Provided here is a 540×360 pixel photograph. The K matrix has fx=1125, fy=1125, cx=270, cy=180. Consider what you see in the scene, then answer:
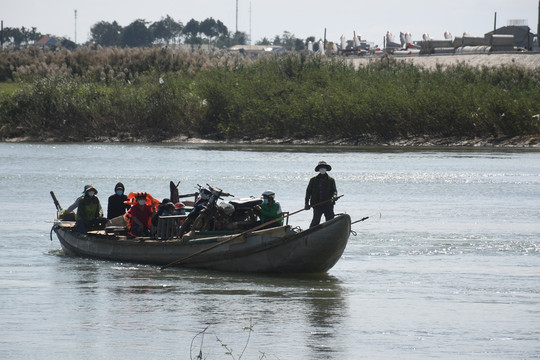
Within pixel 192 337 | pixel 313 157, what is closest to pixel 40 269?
pixel 192 337

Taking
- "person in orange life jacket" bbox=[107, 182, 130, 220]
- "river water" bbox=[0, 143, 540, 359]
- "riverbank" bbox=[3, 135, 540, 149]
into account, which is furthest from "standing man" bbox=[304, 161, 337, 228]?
"riverbank" bbox=[3, 135, 540, 149]

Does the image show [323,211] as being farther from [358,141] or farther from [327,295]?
[358,141]

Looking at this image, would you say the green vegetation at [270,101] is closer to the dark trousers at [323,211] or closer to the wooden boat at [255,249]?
the dark trousers at [323,211]

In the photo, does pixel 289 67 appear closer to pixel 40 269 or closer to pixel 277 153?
pixel 277 153

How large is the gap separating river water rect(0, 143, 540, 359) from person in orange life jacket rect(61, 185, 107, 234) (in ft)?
2.67

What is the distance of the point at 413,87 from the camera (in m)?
64.9

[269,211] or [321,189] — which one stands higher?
[321,189]

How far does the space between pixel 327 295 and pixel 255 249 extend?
192 centimetres

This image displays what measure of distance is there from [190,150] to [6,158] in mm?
10197

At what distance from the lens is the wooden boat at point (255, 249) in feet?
69.5

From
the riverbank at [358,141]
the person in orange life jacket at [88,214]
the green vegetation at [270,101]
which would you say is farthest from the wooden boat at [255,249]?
the green vegetation at [270,101]

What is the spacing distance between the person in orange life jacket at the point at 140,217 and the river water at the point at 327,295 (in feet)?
2.57

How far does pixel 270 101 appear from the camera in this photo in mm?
66625

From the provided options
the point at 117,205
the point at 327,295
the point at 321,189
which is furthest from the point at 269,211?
the point at 117,205
